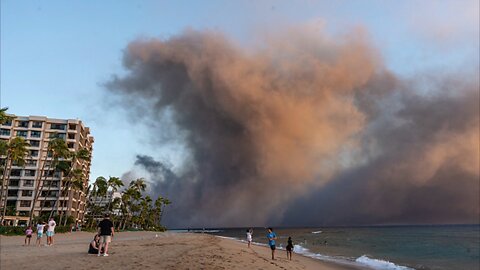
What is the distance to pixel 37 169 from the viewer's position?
100688 mm

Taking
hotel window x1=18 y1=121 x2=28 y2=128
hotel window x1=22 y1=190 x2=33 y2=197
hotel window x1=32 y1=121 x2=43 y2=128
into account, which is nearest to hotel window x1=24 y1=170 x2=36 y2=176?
hotel window x1=22 y1=190 x2=33 y2=197

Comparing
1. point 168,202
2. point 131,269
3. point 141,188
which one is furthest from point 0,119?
point 168,202

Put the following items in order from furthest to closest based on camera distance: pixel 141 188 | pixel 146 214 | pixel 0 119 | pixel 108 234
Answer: pixel 146 214 → pixel 141 188 → pixel 0 119 → pixel 108 234

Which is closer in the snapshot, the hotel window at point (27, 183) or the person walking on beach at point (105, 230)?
the person walking on beach at point (105, 230)

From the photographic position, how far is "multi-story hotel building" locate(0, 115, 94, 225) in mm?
96450

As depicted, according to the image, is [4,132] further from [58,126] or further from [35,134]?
[58,126]

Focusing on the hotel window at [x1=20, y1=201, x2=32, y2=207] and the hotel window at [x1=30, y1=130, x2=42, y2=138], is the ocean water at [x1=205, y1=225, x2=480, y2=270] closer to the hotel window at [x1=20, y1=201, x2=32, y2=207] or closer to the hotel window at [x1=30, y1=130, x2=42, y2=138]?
the hotel window at [x1=20, y1=201, x2=32, y2=207]

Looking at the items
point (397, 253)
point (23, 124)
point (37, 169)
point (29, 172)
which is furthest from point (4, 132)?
point (397, 253)

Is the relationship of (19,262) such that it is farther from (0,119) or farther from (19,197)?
(19,197)

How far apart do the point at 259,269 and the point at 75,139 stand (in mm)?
101925

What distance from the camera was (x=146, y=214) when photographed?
15362cm

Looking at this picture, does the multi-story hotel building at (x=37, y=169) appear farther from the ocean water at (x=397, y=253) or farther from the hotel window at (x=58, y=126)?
the ocean water at (x=397, y=253)

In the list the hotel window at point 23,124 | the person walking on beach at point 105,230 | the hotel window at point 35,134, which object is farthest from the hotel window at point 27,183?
the person walking on beach at point 105,230

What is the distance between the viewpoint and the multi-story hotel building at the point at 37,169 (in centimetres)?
9645
